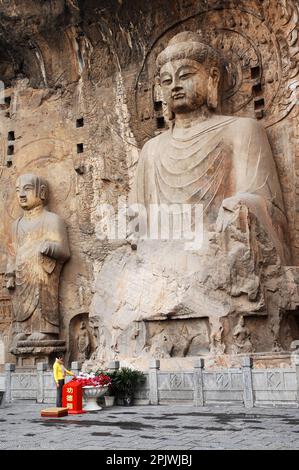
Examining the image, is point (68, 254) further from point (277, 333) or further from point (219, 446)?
point (219, 446)

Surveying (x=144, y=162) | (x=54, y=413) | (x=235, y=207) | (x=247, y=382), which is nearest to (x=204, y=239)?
(x=235, y=207)

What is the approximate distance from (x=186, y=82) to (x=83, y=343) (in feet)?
16.8

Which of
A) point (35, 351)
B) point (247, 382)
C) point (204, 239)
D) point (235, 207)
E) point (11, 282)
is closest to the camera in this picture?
point (247, 382)

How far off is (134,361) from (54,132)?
6133 millimetres

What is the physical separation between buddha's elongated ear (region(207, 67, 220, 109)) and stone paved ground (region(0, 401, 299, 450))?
542 cm

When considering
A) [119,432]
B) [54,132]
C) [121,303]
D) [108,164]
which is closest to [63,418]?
[119,432]

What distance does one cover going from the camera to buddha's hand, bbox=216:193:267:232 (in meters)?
8.52

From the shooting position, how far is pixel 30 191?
12.1m

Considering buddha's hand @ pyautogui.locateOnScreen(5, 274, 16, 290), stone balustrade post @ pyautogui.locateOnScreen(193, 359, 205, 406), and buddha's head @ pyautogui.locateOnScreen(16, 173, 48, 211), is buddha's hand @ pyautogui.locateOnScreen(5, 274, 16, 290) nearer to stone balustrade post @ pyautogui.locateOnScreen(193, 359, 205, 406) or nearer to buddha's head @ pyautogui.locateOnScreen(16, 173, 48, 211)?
buddha's head @ pyautogui.locateOnScreen(16, 173, 48, 211)

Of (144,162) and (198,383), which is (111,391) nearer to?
(198,383)

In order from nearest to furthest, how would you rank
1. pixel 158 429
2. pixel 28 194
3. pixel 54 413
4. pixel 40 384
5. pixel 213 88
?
pixel 158 429 → pixel 54 413 → pixel 40 384 → pixel 213 88 → pixel 28 194

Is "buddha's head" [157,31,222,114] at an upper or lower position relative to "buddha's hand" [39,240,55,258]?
upper

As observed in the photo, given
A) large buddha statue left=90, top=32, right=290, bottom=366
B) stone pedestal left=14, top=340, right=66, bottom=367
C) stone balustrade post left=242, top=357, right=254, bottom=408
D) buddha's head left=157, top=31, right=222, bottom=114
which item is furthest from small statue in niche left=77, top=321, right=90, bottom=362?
stone balustrade post left=242, top=357, right=254, bottom=408

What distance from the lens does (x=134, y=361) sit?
8.47 meters
